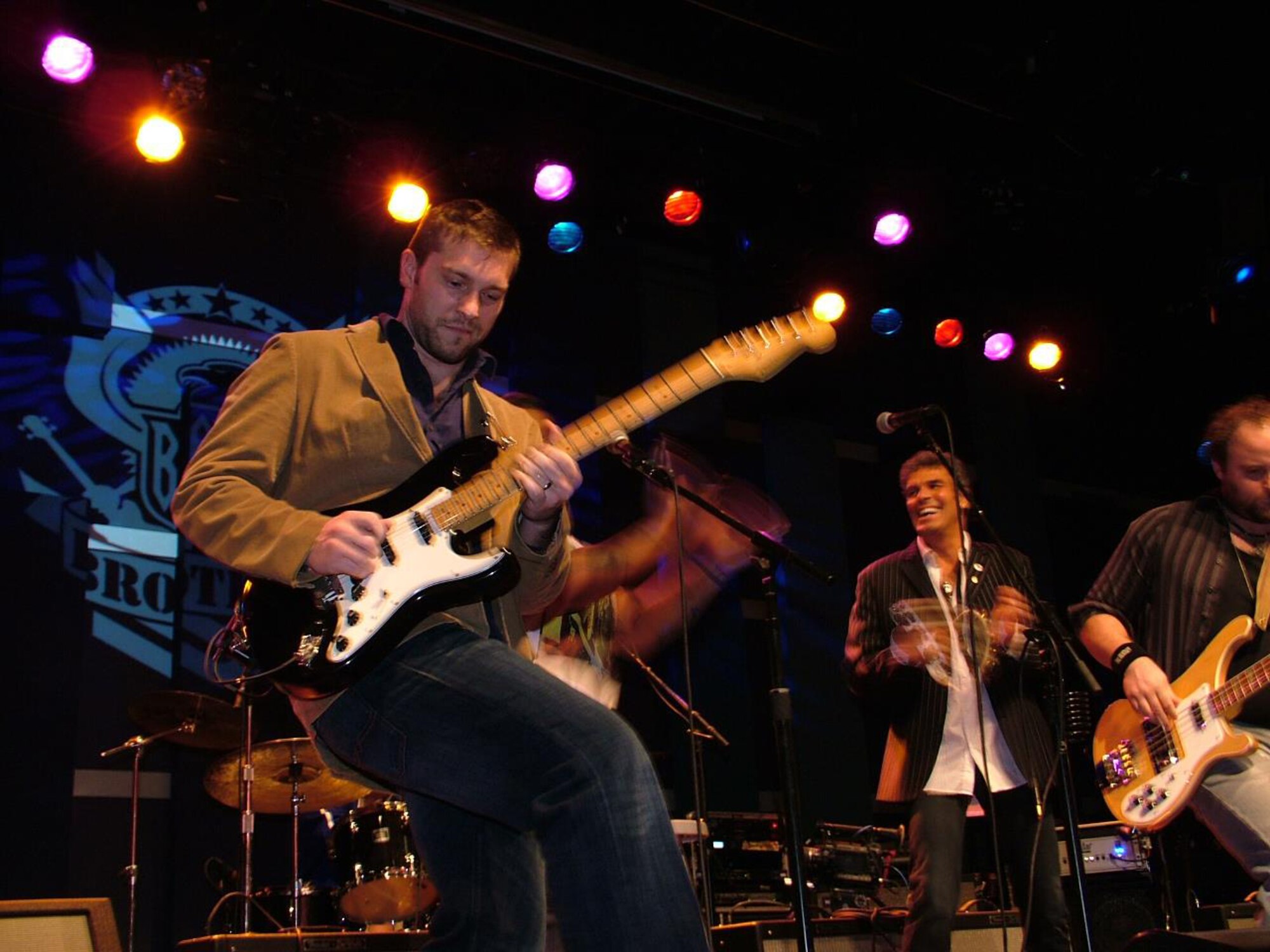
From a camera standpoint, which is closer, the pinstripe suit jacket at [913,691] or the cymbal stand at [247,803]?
the pinstripe suit jacket at [913,691]

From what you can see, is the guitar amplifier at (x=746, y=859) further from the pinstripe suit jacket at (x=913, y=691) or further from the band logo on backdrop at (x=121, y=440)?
the band logo on backdrop at (x=121, y=440)

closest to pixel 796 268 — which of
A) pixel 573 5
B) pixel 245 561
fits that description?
pixel 573 5

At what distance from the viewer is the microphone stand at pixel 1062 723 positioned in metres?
4.25

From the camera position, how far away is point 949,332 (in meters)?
9.51

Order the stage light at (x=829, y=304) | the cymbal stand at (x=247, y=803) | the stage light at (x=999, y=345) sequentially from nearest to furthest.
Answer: the cymbal stand at (x=247, y=803)
the stage light at (x=829, y=304)
the stage light at (x=999, y=345)

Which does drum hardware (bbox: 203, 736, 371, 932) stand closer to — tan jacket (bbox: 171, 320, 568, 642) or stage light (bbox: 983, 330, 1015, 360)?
tan jacket (bbox: 171, 320, 568, 642)

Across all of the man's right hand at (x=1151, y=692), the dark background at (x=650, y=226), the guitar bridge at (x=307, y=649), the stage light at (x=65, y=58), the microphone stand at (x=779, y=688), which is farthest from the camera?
the dark background at (x=650, y=226)

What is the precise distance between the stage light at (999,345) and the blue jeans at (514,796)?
7.94 m

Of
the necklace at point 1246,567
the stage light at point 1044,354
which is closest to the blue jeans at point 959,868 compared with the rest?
the necklace at point 1246,567

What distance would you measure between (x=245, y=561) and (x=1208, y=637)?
3.91m

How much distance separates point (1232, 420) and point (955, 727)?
1.69 meters

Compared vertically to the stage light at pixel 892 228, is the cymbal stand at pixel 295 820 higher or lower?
lower

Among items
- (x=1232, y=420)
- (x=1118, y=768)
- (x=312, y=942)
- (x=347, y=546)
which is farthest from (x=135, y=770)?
(x=1232, y=420)

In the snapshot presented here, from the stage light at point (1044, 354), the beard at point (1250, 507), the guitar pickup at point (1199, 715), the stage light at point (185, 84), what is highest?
the stage light at point (185, 84)
